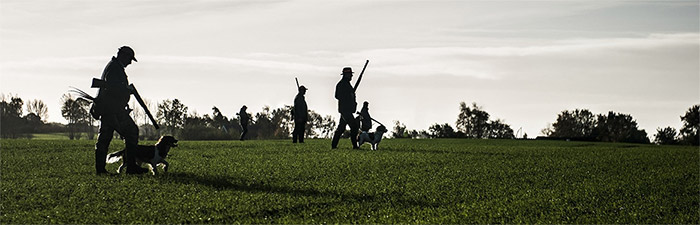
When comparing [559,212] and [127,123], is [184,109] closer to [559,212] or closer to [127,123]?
[127,123]

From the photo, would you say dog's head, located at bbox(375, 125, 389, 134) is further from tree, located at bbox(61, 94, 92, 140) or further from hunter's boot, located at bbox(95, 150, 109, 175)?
tree, located at bbox(61, 94, 92, 140)

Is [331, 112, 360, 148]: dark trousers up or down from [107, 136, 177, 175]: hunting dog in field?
up

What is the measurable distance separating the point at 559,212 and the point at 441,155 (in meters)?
9.63

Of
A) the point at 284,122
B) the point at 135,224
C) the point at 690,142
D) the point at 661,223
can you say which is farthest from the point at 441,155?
the point at 284,122

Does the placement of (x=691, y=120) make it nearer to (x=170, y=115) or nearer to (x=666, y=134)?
(x=666, y=134)

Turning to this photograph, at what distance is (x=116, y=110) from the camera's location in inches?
517

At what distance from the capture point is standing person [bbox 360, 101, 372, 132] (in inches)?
958

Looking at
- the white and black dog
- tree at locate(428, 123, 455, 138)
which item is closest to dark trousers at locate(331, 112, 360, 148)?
the white and black dog

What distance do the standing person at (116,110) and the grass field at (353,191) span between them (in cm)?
48

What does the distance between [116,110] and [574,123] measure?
81.0 meters

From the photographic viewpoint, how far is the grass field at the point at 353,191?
9359 millimetres

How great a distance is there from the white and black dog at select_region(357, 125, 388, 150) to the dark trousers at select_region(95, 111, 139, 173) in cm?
1053

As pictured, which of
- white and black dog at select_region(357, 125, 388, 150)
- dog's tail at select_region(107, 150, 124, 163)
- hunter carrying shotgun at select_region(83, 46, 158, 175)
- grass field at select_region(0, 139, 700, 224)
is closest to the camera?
grass field at select_region(0, 139, 700, 224)

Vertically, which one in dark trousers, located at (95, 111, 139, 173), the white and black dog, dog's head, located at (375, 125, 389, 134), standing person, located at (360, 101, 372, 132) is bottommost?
dark trousers, located at (95, 111, 139, 173)
